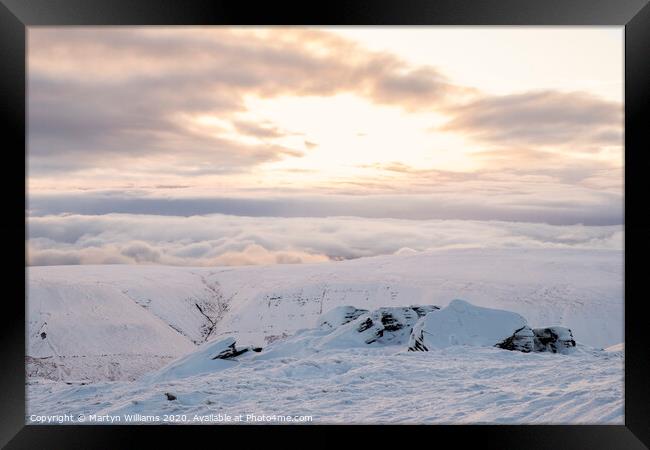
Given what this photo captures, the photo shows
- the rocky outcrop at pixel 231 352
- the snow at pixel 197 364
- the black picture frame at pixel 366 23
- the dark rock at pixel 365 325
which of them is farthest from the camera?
the dark rock at pixel 365 325

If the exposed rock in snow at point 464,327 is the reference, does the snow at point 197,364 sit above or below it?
below

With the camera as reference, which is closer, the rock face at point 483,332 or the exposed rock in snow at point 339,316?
the rock face at point 483,332

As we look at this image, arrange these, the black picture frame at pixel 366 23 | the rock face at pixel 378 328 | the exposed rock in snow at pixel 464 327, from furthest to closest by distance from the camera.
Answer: the rock face at pixel 378 328 → the exposed rock in snow at pixel 464 327 → the black picture frame at pixel 366 23

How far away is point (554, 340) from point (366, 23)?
4.40 m

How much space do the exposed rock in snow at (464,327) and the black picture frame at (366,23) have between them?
9.00 feet

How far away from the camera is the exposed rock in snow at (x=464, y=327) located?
223 inches

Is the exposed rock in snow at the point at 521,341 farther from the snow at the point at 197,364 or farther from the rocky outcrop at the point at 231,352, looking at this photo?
the snow at the point at 197,364

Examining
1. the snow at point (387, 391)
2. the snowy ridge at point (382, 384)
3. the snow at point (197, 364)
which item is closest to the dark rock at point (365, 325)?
the snowy ridge at point (382, 384)

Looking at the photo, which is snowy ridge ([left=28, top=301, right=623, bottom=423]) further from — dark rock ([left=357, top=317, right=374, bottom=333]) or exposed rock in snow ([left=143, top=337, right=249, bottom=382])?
dark rock ([left=357, top=317, right=374, bottom=333])

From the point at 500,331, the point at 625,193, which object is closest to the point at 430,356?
the point at 500,331

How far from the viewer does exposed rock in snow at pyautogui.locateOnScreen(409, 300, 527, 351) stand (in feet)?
18.5

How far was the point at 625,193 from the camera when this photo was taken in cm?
290

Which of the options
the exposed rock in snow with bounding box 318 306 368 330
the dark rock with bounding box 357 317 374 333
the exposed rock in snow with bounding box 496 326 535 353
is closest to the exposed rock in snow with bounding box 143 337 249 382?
the dark rock with bounding box 357 317 374 333

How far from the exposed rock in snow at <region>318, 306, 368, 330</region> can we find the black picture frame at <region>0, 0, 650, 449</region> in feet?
12.5
